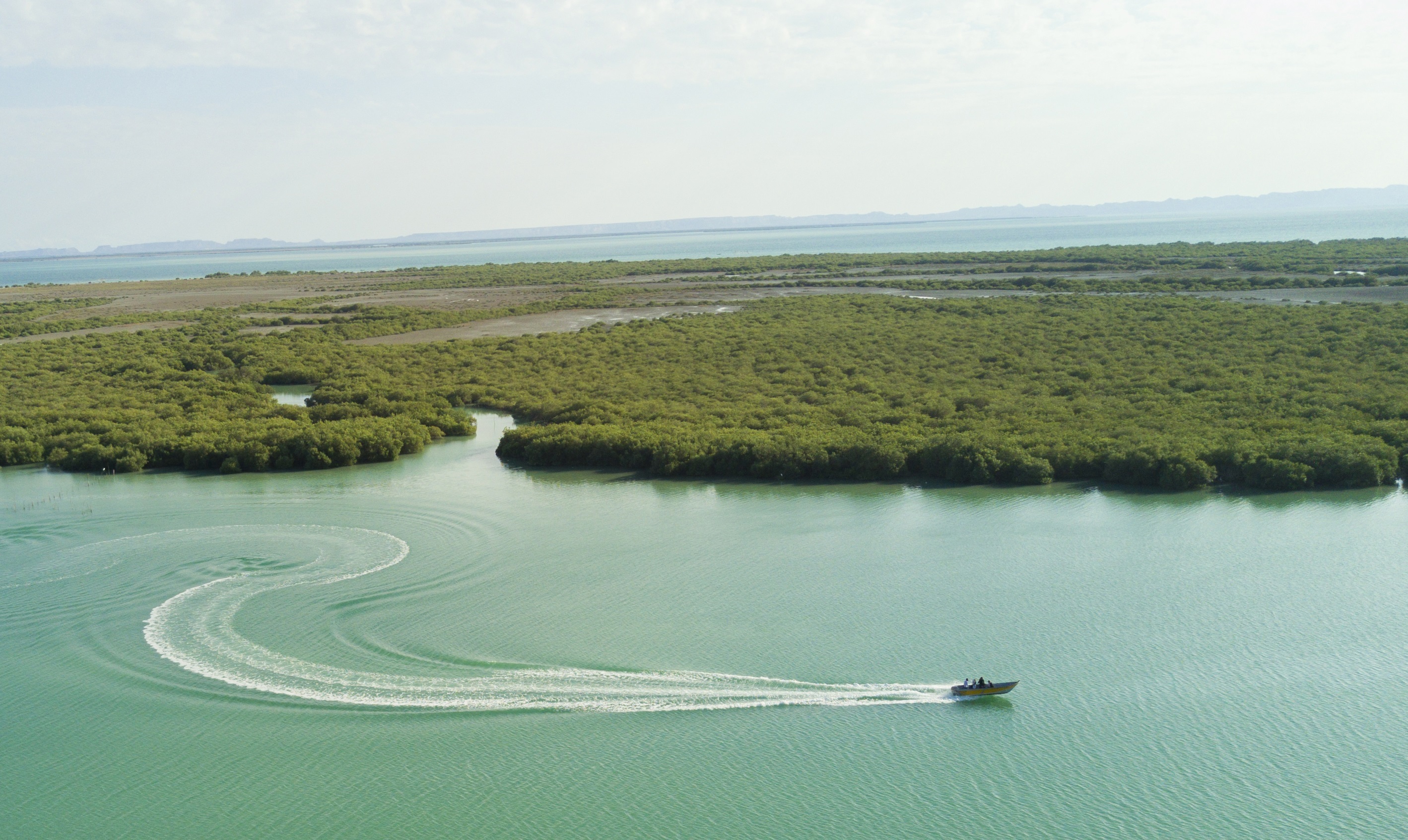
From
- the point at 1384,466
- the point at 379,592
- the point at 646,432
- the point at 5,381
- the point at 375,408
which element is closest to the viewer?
the point at 379,592

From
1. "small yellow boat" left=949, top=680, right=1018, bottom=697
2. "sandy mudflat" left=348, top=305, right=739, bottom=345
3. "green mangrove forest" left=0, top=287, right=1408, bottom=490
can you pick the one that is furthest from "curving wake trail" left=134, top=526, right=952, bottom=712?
"sandy mudflat" left=348, top=305, right=739, bottom=345

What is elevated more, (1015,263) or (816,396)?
(1015,263)

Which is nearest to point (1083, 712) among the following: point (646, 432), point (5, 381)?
point (646, 432)

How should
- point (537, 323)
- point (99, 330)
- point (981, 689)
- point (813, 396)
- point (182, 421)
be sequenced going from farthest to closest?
point (537, 323)
point (99, 330)
point (813, 396)
point (182, 421)
point (981, 689)

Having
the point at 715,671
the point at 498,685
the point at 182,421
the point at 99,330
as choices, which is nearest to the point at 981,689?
the point at 715,671

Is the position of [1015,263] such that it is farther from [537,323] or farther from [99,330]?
[99,330]

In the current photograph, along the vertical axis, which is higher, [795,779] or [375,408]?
[375,408]

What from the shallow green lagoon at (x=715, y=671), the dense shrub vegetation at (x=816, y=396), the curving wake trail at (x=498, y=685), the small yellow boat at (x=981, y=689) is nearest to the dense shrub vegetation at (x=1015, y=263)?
the dense shrub vegetation at (x=816, y=396)

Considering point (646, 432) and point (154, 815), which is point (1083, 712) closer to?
point (154, 815)
